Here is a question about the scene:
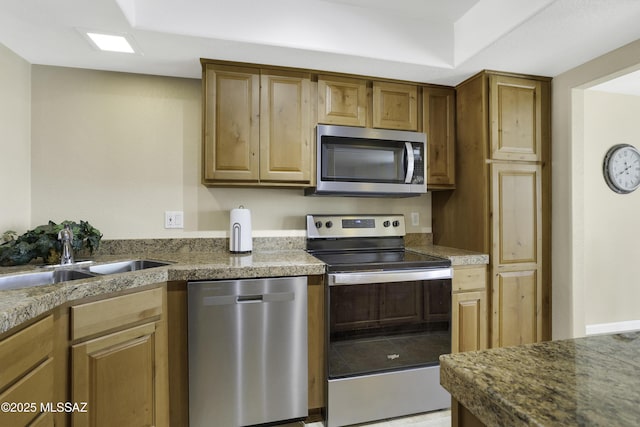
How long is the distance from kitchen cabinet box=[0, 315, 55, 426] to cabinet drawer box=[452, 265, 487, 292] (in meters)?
2.02

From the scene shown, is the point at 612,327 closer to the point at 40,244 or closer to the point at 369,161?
the point at 369,161

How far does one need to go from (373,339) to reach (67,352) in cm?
143

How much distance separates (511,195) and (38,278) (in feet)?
8.99

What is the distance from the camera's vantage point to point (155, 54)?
195 cm

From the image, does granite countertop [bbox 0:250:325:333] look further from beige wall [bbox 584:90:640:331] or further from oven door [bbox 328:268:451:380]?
beige wall [bbox 584:90:640:331]

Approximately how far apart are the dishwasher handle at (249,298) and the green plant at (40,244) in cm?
86

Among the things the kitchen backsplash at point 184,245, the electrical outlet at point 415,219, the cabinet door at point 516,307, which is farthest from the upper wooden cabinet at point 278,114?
the cabinet door at point 516,307

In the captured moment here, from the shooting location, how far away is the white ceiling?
1.60m

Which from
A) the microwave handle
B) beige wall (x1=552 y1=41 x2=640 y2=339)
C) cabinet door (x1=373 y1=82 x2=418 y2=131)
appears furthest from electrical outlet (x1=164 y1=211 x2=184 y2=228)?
beige wall (x1=552 y1=41 x2=640 y2=339)

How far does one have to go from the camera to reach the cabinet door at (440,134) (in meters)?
2.43

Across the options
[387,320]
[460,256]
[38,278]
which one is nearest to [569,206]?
[460,256]

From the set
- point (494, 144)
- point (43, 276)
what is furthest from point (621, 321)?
point (43, 276)

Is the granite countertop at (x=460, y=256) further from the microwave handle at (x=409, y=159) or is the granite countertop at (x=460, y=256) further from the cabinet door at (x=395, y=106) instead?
the cabinet door at (x=395, y=106)

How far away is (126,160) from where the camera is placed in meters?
2.23
